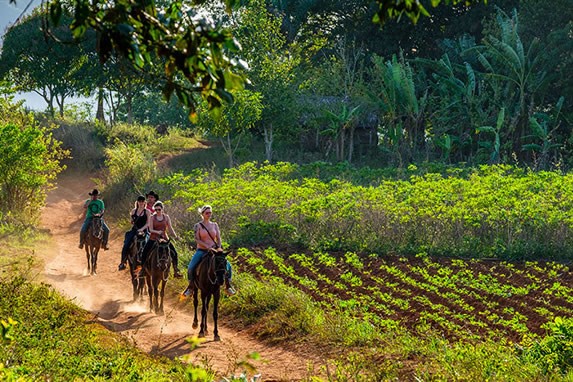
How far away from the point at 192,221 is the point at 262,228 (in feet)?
9.53

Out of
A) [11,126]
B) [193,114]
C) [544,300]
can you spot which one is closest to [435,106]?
[11,126]

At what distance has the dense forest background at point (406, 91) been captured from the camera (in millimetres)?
38812

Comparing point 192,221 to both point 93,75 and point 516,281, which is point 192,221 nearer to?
point 516,281

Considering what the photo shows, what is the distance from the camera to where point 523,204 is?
21.9 meters

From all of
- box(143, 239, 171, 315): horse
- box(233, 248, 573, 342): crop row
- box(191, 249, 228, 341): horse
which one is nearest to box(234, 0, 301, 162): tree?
box(233, 248, 573, 342): crop row

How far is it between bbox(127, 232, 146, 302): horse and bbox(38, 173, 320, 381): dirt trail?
0.33 m

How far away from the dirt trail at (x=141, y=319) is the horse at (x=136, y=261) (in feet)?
1.07

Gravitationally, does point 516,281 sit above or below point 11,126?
below

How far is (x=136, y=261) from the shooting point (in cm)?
1730

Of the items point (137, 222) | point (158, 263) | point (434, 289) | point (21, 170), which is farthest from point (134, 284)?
point (21, 170)

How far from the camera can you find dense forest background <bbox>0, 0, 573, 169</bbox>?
38812 millimetres

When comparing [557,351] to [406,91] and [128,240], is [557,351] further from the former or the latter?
[406,91]

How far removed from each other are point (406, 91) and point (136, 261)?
2470 centimetres

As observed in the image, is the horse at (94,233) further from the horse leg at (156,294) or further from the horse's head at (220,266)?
the horse's head at (220,266)
